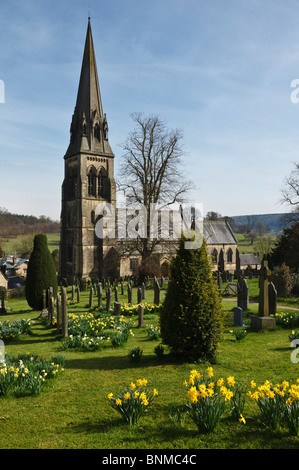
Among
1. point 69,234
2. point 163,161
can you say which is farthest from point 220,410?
point 69,234

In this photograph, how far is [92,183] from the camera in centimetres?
4422

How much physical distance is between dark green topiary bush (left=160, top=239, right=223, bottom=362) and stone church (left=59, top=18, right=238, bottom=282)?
32.1m

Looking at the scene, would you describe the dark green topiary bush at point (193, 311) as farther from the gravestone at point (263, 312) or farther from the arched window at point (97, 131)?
the arched window at point (97, 131)

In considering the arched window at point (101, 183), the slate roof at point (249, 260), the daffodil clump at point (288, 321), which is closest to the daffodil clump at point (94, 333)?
the daffodil clump at point (288, 321)

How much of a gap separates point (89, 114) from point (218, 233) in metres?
24.6

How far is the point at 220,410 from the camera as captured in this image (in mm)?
5074

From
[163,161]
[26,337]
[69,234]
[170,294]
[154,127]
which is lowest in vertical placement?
[26,337]

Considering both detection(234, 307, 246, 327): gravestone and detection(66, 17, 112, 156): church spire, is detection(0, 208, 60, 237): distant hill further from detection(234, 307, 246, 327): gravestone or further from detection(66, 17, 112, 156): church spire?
detection(234, 307, 246, 327): gravestone

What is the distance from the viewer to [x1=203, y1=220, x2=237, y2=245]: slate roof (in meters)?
50.1

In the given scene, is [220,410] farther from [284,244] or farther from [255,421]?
[284,244]

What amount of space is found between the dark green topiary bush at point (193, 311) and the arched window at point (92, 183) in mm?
36608

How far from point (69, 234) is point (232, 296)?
90.6 feet

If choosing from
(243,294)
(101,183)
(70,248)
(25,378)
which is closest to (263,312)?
(243,294)

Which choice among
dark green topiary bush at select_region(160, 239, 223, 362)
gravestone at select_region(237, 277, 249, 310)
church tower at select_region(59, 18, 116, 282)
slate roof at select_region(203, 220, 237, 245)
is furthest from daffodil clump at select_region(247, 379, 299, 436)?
slate roof at select_region(203, 220, 237, 245)
